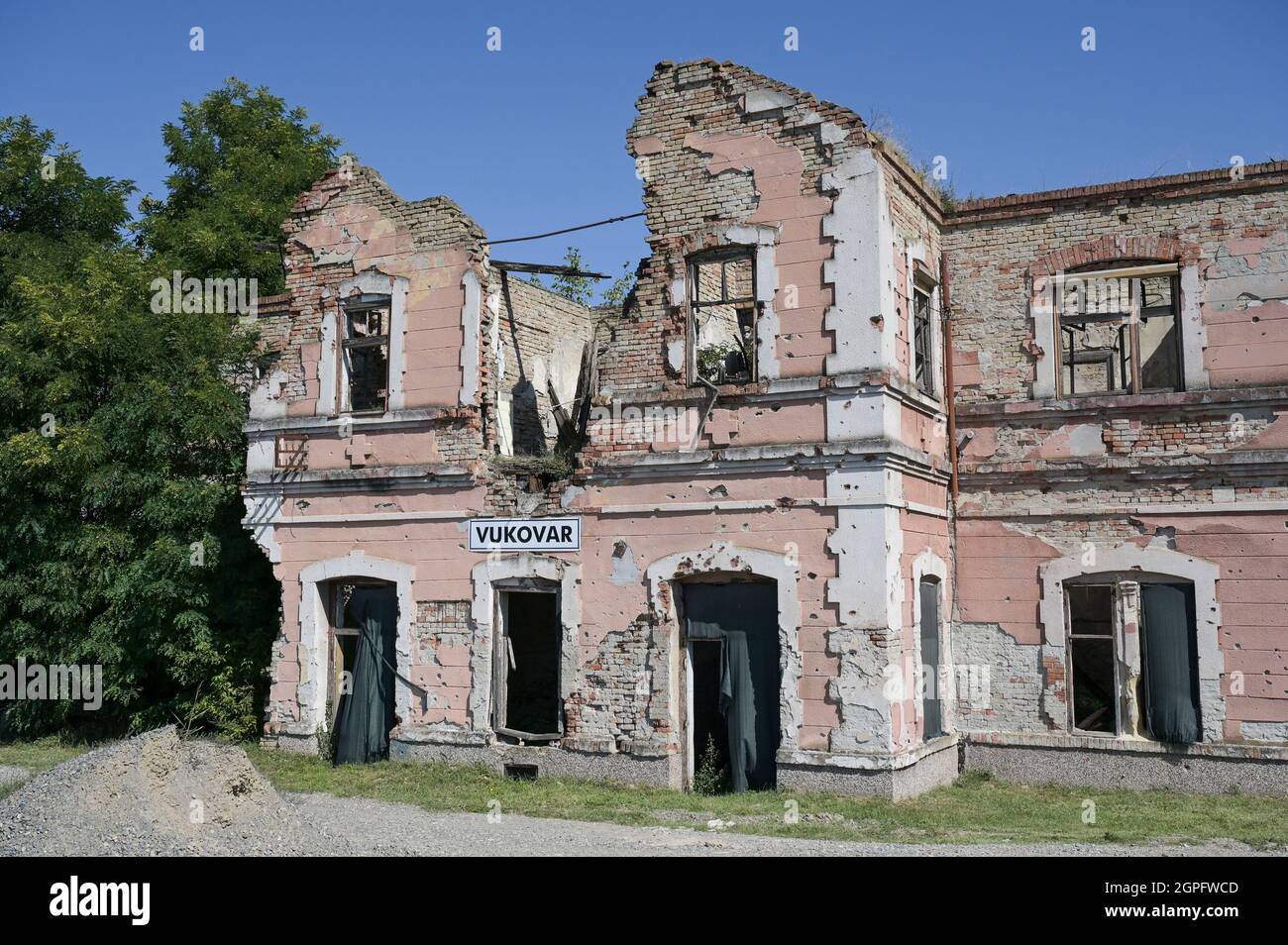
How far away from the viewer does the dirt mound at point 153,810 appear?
896 cm

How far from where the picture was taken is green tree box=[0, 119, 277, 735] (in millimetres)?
15328

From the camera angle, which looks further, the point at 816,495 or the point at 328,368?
the point at 328,368

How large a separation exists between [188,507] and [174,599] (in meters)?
1.27

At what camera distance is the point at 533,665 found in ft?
57.9

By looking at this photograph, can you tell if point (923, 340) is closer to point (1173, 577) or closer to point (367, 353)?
point (1173, 577)

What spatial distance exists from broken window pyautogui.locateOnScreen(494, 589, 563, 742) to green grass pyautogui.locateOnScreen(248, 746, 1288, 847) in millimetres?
1993

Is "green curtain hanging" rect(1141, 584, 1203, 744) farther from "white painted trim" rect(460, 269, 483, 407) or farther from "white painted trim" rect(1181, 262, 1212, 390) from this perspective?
"white painted trim" rect(460, 269, 483, 407)

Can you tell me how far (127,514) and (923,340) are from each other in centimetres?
1137

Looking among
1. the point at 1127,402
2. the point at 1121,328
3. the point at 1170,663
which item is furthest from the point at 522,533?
the point at 1121,328

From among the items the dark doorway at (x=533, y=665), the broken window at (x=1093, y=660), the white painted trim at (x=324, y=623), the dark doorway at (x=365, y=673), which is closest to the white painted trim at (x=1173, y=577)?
the broken window at (x=1093, y=660)

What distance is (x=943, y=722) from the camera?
43.3ft

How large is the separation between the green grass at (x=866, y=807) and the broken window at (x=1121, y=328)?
471 centimetres

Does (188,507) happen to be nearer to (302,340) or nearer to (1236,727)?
(302,340)
